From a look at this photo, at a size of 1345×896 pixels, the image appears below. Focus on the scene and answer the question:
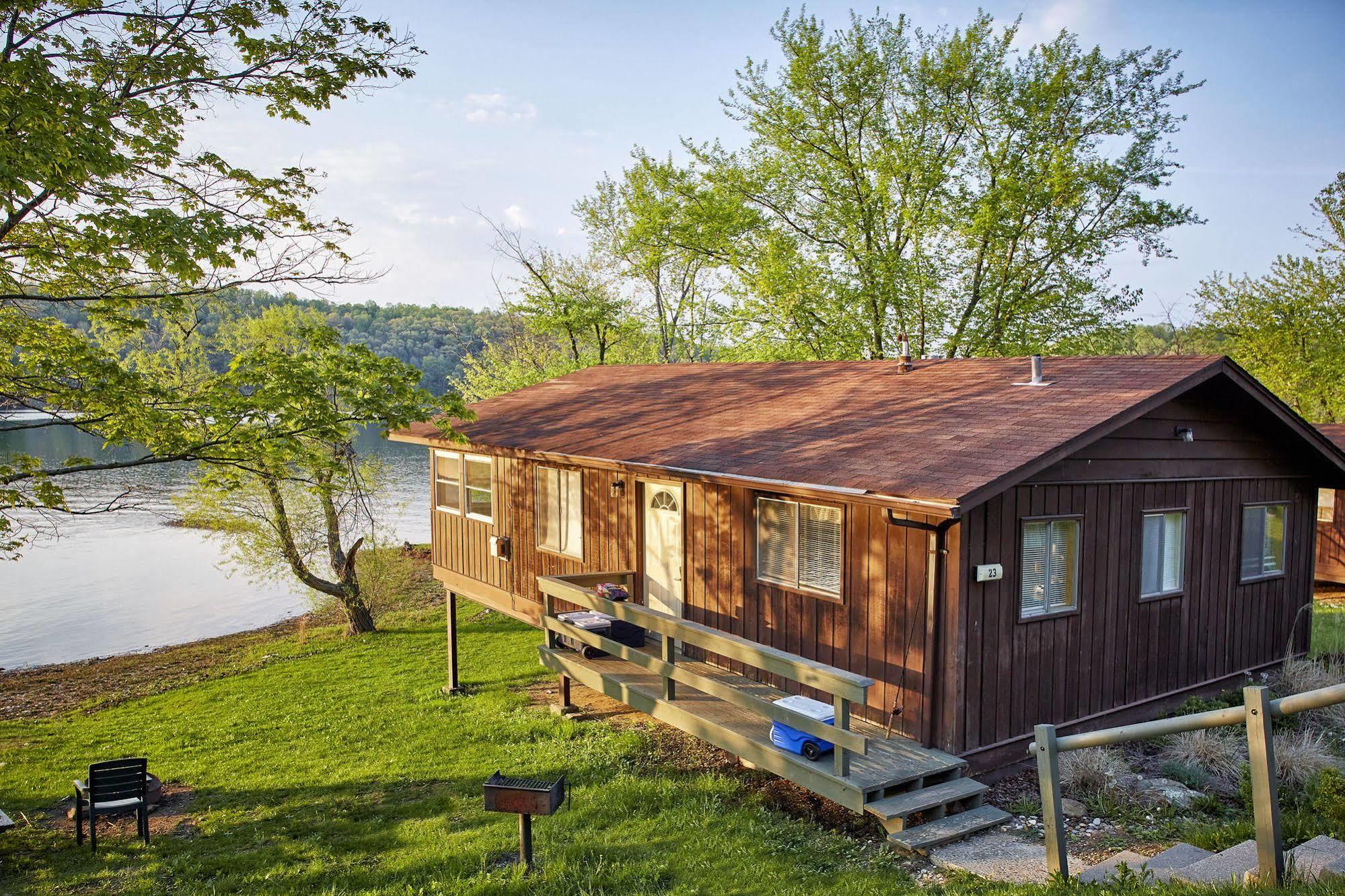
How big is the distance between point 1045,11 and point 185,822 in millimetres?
28174

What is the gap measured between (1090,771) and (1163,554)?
2.99 m

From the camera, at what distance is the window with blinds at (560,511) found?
37.9 ft

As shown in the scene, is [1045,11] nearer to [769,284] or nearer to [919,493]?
[769,284]

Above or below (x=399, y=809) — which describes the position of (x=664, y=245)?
above

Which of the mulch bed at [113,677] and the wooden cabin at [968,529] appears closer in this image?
the wooden cabin at [968,529]

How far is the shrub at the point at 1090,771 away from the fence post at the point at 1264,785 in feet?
10.9

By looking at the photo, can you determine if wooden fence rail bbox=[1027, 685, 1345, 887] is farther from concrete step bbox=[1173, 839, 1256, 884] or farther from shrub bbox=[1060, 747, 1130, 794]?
shrub bbox=[1060, 747, 1130, 794]

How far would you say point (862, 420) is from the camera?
9172 mm

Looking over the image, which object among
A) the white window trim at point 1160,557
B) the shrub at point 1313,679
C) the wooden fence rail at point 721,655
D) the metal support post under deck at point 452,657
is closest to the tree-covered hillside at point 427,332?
the metal support post under deck at point 452,657

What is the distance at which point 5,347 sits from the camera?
8.96 m

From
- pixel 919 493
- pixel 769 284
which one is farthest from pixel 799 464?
pixel 769 284

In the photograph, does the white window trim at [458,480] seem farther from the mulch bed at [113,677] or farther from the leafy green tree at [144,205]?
the mulch bed at [113,677]

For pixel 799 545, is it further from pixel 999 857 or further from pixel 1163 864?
pixel 1163 864

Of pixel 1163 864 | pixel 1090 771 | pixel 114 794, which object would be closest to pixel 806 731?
pixel 1163 864
